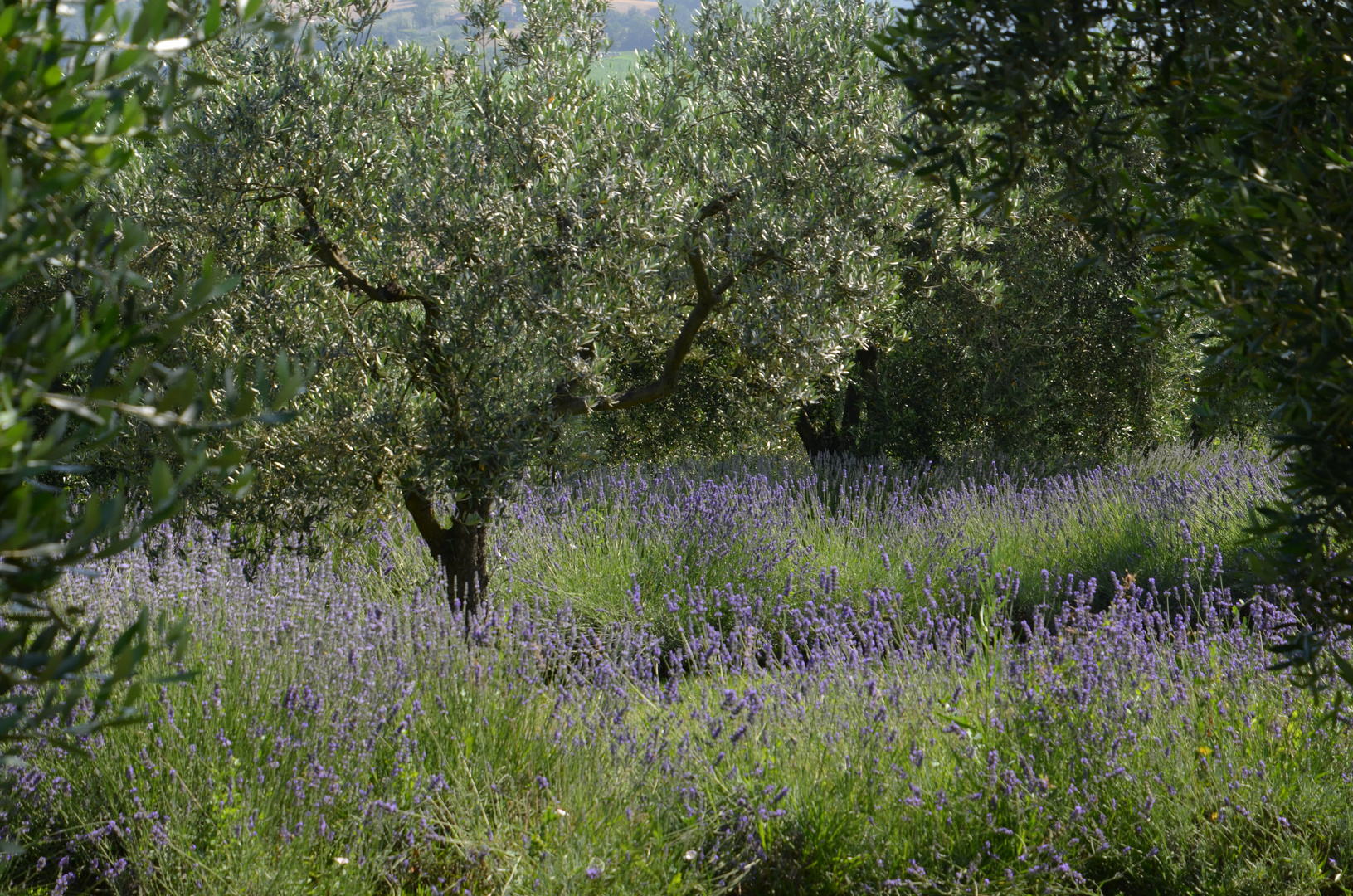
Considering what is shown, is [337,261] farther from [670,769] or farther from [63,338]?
[63,338]

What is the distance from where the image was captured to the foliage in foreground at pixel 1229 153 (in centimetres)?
224

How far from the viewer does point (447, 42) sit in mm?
6105

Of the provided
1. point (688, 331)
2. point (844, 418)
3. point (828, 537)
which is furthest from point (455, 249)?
point (844, 418)

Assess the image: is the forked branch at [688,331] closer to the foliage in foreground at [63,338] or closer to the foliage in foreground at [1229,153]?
the foliage in foreground at [1229,153]

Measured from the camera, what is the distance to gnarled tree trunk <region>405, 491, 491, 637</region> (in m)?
5.71

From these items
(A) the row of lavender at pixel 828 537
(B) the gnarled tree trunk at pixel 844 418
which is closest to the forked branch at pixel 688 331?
(A) the row of lavender at pixel 828 537

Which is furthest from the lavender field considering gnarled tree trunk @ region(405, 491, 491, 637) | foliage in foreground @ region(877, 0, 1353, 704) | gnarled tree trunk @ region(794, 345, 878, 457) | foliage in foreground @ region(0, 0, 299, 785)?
gnarled tree trunk @ region(794, 345, 878, 457)

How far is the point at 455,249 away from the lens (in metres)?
5.02

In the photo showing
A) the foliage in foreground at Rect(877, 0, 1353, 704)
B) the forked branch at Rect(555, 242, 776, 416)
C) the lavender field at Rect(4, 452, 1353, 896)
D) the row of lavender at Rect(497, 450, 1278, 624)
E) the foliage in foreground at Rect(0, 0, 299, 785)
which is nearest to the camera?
the foliage in foreground at Rect(0, 0, 299, 785)

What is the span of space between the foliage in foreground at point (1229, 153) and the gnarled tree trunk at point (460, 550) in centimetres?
360

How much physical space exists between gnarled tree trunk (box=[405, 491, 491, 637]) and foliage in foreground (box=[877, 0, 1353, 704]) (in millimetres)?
3599

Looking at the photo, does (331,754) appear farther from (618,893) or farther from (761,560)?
(761,560)

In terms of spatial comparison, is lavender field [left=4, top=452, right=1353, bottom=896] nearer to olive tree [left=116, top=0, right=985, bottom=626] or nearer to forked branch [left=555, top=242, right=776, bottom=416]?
olive tree [left=116, top=0, right=985, bottom=626]

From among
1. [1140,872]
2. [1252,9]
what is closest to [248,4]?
[1252,9]
